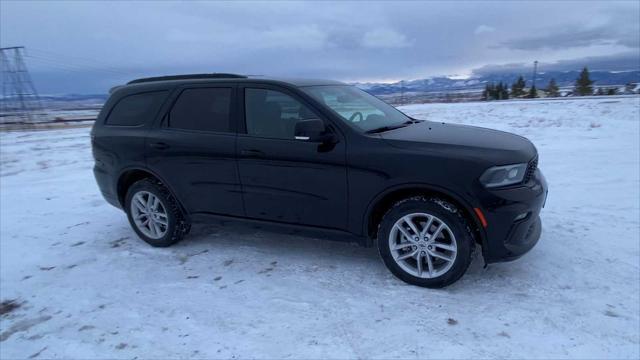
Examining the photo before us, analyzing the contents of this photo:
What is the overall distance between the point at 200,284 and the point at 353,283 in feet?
4.53

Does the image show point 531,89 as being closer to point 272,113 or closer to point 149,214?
point 272,113

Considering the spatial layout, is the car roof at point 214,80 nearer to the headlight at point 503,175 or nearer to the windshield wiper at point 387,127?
the windshield wiper at point 387,127

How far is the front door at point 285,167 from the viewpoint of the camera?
11.6 ft

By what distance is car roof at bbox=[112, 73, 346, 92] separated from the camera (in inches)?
156

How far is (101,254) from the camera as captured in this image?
4418 mm

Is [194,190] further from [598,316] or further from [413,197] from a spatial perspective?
[598,316]

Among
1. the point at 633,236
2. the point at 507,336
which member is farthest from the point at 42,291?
the point at 633,236

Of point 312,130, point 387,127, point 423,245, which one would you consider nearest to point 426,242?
point 423,245

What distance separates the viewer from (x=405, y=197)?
344cm

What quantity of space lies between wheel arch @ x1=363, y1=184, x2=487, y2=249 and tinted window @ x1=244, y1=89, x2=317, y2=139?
0.98 meters

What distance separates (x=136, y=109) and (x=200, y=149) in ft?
3.82

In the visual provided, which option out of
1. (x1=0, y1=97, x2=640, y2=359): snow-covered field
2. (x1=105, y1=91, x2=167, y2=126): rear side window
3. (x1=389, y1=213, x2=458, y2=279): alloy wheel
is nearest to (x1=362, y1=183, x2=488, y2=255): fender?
(x1=389, y1=213, x2=458, y2=279): alloy wheel

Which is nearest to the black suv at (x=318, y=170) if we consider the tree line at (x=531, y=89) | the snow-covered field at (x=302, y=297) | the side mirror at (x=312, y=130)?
the side mirror at (x=312, y=130)

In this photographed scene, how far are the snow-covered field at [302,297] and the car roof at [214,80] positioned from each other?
175cm
